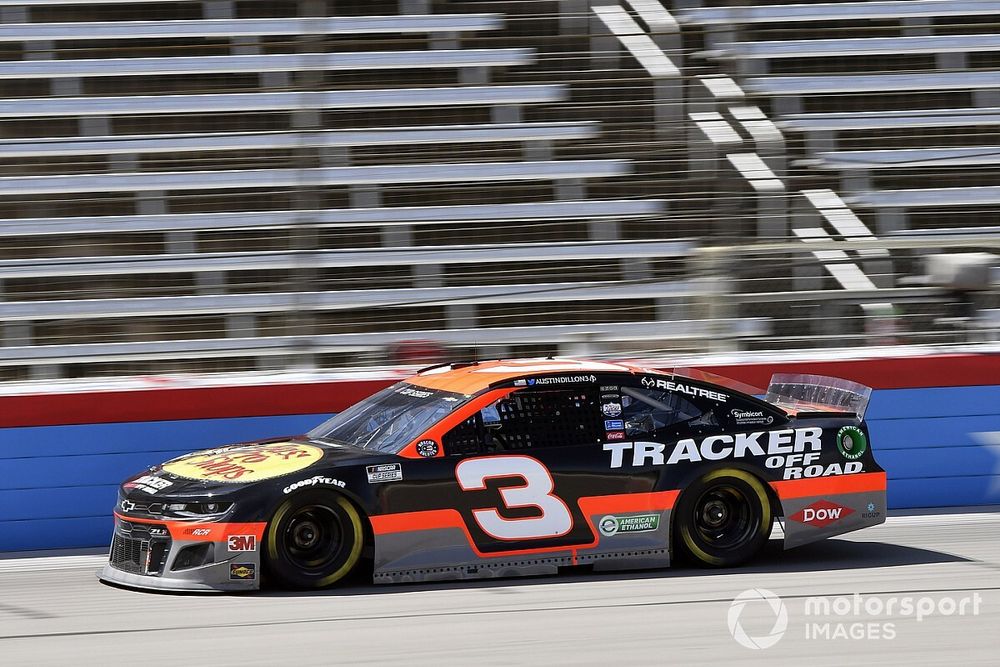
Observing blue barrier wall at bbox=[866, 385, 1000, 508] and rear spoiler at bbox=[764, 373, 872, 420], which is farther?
blue barrier wall at bbox=[866, 385, 1000, 508]

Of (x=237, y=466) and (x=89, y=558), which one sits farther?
(x=89, y=558)

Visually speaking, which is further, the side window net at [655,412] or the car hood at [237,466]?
the side window net at [655,412]

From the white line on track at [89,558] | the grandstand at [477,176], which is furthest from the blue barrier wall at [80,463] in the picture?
the grandstand at [477,176]

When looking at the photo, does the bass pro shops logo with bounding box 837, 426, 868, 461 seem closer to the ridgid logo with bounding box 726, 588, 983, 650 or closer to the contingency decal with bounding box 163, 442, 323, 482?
the ridgid logo with bounding box 726, 588, 983, 650

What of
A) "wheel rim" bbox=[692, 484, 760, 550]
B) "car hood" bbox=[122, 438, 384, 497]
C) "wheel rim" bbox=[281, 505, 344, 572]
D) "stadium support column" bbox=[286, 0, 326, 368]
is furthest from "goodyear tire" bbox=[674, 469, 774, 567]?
"stadium support column" bbox=[286, 0, 326, 368]

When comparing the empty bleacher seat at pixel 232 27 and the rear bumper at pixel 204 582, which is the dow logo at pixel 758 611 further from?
the empty bleacher seat at pixel 232 27

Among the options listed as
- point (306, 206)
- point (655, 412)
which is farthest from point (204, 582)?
point (306, 206)

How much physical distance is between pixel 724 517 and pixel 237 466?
8.48 feet

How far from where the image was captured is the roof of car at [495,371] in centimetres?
657

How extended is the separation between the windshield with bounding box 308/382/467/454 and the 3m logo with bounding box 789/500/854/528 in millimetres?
1938

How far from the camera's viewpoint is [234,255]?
9562mm

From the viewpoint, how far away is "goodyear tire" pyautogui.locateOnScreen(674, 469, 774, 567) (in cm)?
654

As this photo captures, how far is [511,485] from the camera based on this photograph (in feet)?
20.6

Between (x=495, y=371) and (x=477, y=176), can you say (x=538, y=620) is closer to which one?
(x=495, y=371)
